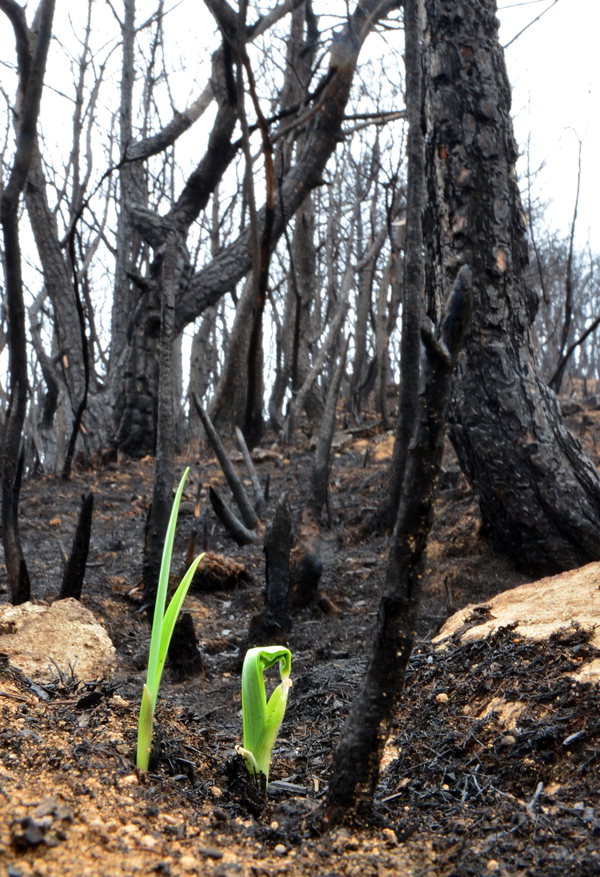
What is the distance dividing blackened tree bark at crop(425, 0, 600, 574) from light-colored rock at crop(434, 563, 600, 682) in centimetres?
35

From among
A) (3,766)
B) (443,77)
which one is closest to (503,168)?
(443,77)

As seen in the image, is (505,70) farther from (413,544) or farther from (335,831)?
(335,831)

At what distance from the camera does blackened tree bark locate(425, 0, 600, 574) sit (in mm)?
3645

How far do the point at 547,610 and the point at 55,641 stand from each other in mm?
1867

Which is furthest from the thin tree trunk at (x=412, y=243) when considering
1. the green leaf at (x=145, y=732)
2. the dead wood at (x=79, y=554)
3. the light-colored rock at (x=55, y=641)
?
the green leaf at (x=145, y=732)

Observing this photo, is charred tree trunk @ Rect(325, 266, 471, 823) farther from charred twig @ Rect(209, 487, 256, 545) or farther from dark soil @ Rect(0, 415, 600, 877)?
charred twig @ Rect(209, 487, 256, 545)

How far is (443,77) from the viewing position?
383 centimetres

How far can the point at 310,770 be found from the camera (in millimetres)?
1981

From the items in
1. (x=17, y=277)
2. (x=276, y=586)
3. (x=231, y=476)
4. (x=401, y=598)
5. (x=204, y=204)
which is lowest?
(x=276, y=586)

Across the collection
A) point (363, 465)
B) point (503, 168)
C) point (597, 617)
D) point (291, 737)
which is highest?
point (503, 168)

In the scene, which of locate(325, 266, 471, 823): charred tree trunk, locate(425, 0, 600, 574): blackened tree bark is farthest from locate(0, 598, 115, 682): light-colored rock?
locate(425, 0, 600, 574): blackened tree bark

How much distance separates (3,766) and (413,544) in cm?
94

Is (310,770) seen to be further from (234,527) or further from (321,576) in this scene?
(234,527)

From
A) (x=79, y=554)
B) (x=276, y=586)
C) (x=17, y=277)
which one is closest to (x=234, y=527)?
(x=276, y=586)
